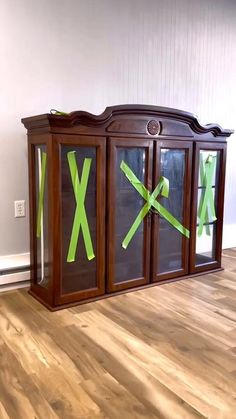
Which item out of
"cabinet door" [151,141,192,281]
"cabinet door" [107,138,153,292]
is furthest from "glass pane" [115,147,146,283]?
"cabinet door" [151,141,192,281]

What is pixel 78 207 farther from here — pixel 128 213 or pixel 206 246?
pixel 206 246

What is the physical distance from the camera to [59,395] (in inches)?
64.5

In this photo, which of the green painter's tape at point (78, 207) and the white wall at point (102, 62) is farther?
the white wall at point (102, 62)

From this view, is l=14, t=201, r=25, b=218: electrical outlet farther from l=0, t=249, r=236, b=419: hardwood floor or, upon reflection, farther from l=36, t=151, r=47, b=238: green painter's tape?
l=0, t=249, r=236, b=419: hardwood floor

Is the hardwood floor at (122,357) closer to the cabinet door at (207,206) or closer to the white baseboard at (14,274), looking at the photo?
the white baseboard at (14,274)

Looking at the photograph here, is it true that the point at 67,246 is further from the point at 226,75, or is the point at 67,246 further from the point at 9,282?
the point at 226,75

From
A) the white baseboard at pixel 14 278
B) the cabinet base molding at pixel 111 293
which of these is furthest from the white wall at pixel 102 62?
the cabinet base molding at pixel 111 293

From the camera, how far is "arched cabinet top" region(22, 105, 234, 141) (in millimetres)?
2372

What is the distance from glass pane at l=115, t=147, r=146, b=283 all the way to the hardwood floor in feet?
0.67

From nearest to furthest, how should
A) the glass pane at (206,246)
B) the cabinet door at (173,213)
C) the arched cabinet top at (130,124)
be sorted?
the arched cabinet top at (130,124)
the cabinet door at (173,213)
the glass pane at (206,246)

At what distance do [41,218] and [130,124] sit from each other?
92 cm

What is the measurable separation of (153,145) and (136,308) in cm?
119

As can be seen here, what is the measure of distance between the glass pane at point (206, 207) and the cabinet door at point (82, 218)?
39.4 inches

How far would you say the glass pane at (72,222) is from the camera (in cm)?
248
